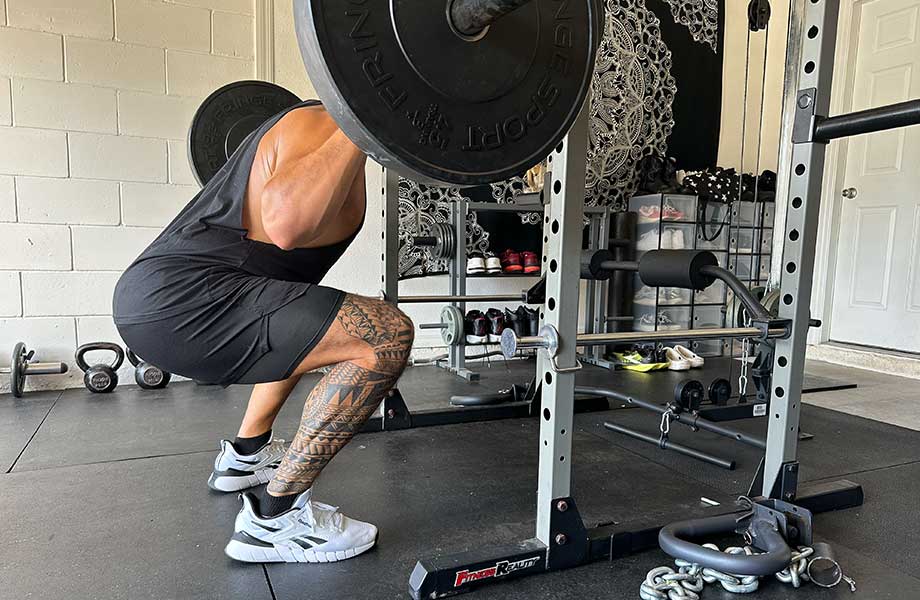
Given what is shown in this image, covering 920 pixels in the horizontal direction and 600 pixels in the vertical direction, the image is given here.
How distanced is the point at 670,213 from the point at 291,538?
3.65 m

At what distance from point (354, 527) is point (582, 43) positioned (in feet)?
4.14

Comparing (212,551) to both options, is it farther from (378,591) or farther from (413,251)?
(413,251)

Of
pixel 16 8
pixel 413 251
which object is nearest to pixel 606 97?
pixel 413 251

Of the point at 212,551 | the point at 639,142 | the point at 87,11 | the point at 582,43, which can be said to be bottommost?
the point at 212,551

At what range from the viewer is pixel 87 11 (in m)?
3.17

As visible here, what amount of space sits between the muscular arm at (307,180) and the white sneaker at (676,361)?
3.32 metres

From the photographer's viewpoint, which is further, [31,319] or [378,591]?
[31,319]

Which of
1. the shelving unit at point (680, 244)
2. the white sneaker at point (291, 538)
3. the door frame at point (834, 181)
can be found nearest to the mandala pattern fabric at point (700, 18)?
the door frame at point (834, 181)

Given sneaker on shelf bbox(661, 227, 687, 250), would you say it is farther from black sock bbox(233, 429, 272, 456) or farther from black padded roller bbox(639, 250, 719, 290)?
black sock bbox(233, 429, 272, 456)

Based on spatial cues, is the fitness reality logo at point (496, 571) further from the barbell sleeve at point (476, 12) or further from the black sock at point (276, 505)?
the barbell sleeve at point (476, 12)

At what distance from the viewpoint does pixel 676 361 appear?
4160 millimetres

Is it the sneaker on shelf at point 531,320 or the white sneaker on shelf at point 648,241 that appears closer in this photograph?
the sneaker on shelf at point 531,320

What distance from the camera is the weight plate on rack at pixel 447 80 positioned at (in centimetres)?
94

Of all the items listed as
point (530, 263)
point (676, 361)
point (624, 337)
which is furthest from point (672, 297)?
point (624, 337)
